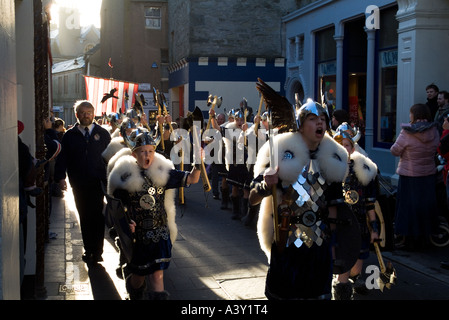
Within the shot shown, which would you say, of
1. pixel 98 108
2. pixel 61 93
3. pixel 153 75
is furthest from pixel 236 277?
pixel 61 93

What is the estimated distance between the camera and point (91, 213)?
23.7 feet

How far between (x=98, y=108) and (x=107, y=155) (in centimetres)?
935

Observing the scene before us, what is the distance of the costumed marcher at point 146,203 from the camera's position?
16.9 feet

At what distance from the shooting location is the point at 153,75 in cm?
3272

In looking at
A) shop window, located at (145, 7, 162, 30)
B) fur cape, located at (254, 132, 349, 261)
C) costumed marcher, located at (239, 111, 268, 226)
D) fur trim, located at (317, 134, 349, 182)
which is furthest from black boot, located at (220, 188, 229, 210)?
shop window, located at (145, 7, 162, 30)

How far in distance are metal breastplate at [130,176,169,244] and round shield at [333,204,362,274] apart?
1.59m

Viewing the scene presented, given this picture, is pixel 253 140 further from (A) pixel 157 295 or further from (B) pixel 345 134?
(A) pixel 157 295

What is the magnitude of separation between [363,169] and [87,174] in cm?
342

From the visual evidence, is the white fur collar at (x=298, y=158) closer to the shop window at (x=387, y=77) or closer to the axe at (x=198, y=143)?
the axe at (x=198, y=143)

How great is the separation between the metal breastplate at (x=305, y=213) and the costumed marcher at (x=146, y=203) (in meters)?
1.22

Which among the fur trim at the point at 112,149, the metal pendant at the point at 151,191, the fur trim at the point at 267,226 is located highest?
the fur trim at the point at 112,149

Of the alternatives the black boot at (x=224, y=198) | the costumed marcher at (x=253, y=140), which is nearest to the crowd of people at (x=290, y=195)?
the costumed marcher at (x=253, y=140)

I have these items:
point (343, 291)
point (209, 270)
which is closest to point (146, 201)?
point (343, 291)

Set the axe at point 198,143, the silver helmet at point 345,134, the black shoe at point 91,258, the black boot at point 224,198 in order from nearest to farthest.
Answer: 1. the axe at point 198,143
2. the silver helmet at point 345,134
3. the black shoe at point 91,258
4. the black boot at point 224,198
